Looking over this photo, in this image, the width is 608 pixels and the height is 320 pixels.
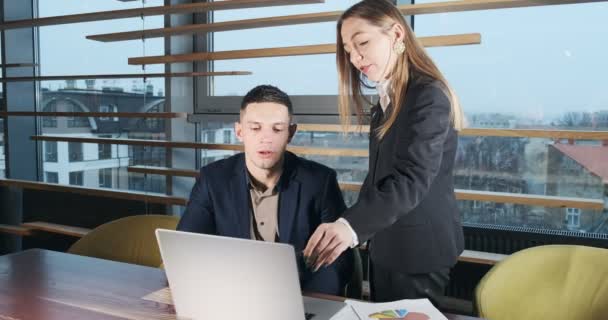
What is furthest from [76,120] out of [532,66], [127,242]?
[532,66]

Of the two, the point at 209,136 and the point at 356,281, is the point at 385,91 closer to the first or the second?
the point at 356,281

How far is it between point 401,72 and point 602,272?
0.78 metres

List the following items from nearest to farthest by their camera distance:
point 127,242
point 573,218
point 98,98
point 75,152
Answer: point 127,242 → point 573,218 → point 98,98 → point 75,152

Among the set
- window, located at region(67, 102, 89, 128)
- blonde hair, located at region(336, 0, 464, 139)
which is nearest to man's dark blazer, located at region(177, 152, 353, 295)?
blonde hair, located at region(336, 0, 464, 139)

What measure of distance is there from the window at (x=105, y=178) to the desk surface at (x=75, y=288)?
1.91 metres

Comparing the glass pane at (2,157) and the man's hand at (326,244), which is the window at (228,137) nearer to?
the glass pane at (2,157)

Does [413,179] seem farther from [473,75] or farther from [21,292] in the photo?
[473,75]

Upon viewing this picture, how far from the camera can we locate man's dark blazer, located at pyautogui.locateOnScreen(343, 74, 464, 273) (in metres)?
1.23

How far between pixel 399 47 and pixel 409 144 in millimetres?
270

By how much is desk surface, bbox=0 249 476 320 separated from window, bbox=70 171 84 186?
208 centimetres

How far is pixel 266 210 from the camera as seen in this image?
1.63m

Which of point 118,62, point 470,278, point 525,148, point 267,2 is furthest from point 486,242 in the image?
point 118,62

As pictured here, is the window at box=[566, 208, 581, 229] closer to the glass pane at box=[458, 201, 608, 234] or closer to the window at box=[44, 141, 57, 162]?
the glass pane at box=[458, 201, 608, 234]

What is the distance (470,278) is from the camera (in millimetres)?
2385
